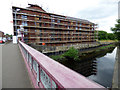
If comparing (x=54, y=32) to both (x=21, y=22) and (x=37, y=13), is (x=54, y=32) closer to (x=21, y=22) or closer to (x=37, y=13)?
(x=37, y=13)

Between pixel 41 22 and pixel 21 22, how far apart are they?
5.70 meters

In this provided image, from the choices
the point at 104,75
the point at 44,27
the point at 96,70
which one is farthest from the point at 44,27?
the point at 104,75

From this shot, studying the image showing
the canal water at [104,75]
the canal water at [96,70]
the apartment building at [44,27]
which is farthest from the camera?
the apartment building at [44,27]

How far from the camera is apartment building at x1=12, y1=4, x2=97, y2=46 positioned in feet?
65.9

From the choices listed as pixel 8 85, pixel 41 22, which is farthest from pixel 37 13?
pixel 8 85

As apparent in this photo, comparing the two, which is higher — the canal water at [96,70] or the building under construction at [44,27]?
the building under construction at [44,27]

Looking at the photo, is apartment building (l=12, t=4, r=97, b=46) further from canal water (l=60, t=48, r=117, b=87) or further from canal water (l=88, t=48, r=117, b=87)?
canal water (l=88, t=48, r=117, b=87)

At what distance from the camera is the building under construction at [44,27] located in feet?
65.9

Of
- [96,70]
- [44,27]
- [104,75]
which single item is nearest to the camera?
[104,75]

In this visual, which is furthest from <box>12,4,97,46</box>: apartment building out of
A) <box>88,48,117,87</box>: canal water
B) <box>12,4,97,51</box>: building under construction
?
<box>88,48,117,87</box>: canal water

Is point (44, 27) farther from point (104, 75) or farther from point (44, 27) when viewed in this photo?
point (104, 75)

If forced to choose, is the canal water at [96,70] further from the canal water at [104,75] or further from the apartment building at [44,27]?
the apartment building at [44,27]

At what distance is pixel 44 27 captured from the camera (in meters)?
23.3

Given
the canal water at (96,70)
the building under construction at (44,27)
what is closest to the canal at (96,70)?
the canal water at (96,70)
